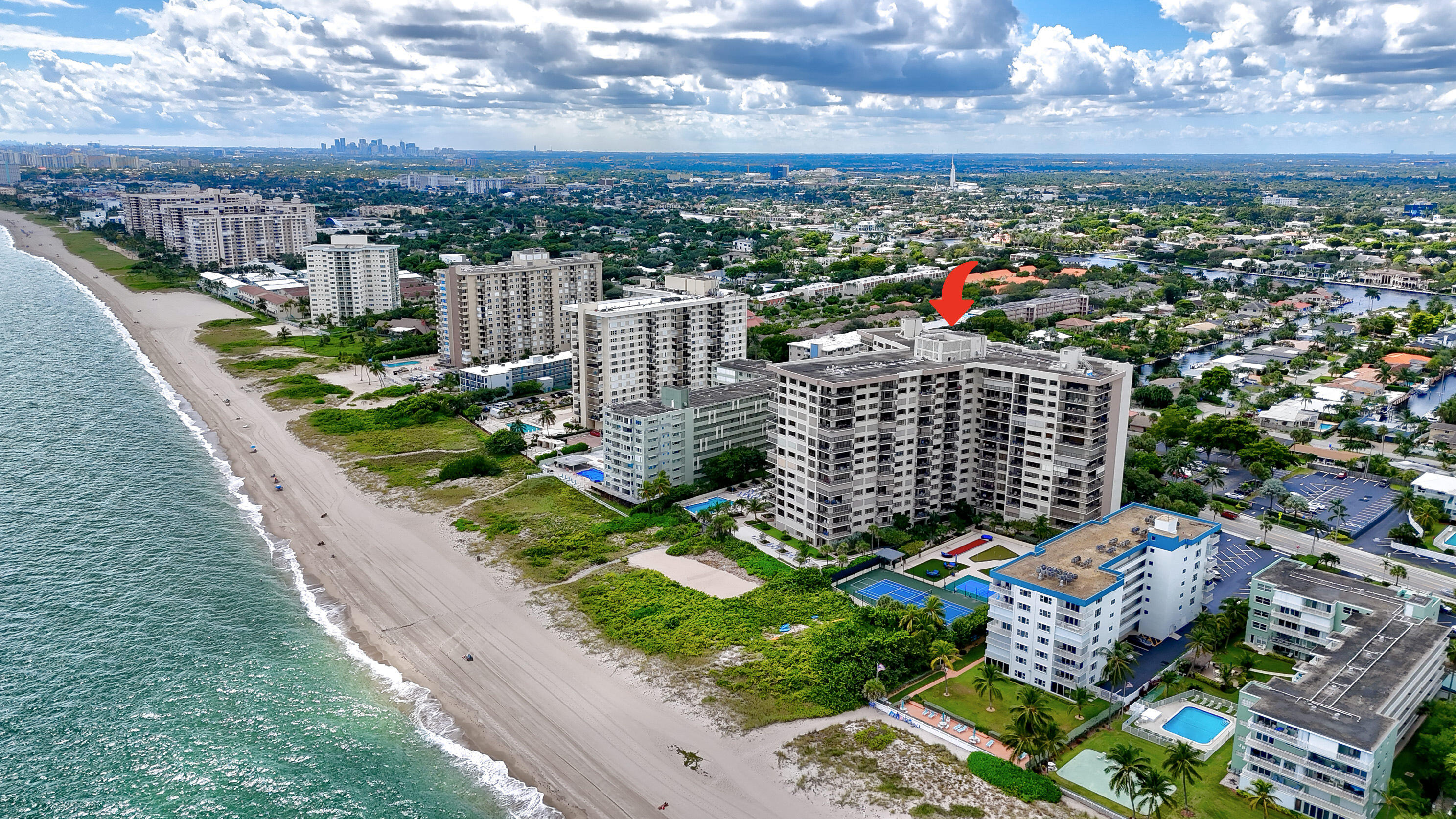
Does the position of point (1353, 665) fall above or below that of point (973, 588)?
above

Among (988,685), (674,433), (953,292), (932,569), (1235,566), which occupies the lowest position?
(1235,566)

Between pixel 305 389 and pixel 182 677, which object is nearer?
pixel 182 677

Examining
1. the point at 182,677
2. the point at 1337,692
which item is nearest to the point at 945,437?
the point at 1337,692

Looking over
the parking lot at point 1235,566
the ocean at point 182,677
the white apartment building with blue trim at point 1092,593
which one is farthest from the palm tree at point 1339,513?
the ocean at point 182,677

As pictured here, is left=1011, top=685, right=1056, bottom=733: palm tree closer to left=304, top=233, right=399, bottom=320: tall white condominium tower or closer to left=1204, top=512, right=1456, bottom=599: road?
left=1204, top=512, right=1456, bottom=599: road

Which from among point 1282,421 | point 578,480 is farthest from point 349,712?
point 1282,421

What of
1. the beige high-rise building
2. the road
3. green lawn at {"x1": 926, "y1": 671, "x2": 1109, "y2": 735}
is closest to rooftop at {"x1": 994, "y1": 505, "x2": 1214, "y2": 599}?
green lawn at {"x1": 926, "y1": 671, "x2": 1109, "y2": 735}

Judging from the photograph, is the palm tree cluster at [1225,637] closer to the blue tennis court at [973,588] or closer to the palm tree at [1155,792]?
the palm tree at [1155,792]

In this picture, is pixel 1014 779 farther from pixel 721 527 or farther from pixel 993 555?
pixel 721 527
